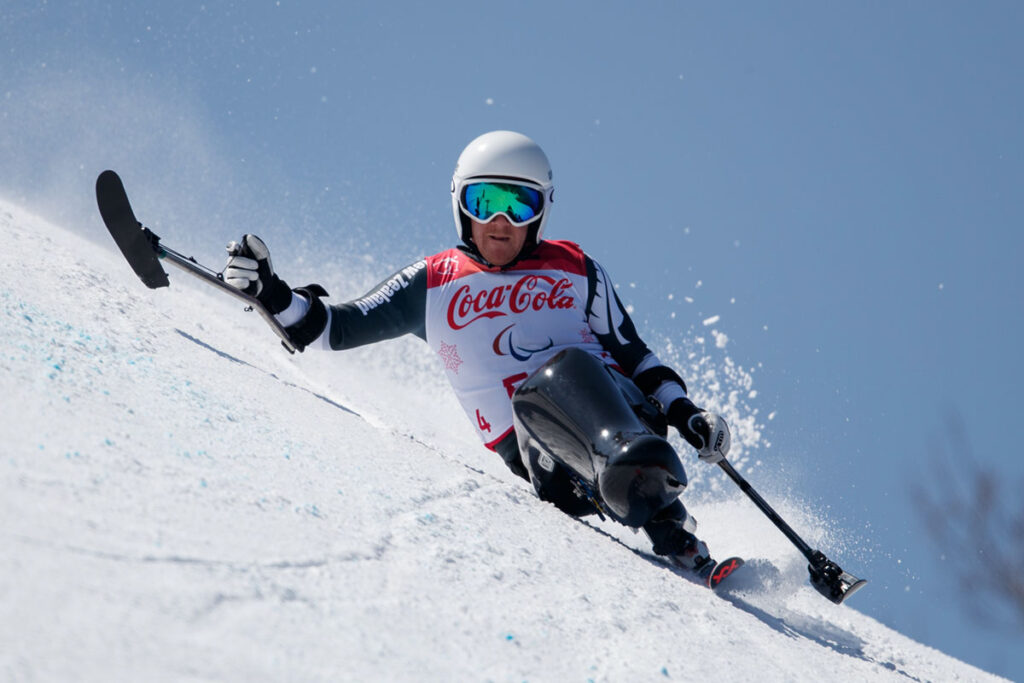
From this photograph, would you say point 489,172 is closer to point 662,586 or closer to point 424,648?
point 662,586

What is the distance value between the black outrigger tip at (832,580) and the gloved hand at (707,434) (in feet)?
1.74

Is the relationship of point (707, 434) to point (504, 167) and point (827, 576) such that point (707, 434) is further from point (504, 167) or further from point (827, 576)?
point (504, 167)

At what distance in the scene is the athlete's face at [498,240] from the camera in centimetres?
384

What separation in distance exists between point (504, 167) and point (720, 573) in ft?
6.15

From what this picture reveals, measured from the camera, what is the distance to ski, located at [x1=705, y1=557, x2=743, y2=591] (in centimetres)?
294

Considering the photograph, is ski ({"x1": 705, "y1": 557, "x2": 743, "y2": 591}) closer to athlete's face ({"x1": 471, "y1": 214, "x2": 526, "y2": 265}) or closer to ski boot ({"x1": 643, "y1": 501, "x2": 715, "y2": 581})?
ski boot ({"x1": 643, "y1": 501, "x2": 715, "y2": 581})

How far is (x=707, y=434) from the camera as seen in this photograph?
3.49 metres

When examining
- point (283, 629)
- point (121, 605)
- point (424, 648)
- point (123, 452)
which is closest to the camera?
point (121, 605)

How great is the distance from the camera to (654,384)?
3852mm

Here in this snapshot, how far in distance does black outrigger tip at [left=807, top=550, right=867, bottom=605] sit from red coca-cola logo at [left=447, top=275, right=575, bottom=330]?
57.2 inches

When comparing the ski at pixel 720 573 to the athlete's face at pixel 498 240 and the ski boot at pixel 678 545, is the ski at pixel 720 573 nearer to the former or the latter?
the ski boot at pixel 678 545

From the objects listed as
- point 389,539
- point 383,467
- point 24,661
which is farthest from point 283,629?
point 383,467

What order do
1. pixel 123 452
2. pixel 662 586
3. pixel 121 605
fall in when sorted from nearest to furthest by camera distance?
pixel 121 605 < pixel 123 452 < pixel 662 586

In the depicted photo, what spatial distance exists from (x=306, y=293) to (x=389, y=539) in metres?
2.05
